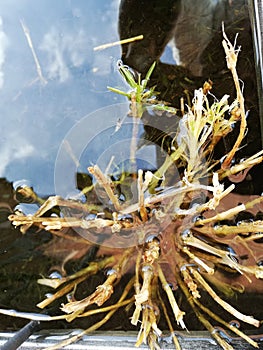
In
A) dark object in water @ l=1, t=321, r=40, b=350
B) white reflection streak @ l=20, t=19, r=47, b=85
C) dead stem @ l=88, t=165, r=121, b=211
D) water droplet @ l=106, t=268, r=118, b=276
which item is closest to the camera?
dead stem @ l=88, t=165, r=121, b=211

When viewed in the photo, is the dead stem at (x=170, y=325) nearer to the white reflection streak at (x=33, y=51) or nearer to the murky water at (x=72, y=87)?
the murky water at (x=72, y=87)

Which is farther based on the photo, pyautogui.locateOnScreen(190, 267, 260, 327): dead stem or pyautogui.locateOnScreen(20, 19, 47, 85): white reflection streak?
pyautogui.locateOnScreen(20, 19, 47, 85): white reflection streak

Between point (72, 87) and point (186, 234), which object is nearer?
point (186, 234)

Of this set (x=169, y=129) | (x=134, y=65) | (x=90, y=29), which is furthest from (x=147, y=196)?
(x=90, y=29)

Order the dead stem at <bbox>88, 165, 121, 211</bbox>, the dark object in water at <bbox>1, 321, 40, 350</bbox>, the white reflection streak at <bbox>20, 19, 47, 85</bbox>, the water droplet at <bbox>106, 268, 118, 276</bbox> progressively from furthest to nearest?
the white reflection streak at <bbox>20, 19, 47, 85</bbox> → the water droplet at <bbox>106, 268, 118, 276</bbox> → the dark object in water at <bbox>1, 321, 40, 350</bbox> → the dead stem at <bbox>88, 165, 121, 211</bbox>

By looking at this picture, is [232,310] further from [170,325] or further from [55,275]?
[55,275]

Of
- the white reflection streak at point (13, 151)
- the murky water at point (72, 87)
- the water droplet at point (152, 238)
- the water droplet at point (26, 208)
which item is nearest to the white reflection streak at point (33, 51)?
the murky water at point (72, 87)

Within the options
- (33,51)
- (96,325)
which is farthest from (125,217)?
(33,51)

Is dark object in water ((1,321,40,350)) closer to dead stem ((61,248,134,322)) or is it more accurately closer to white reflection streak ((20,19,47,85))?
dead stem ((61,248,134,322))

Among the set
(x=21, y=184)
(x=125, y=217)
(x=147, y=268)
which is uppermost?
(x=21, y=184)

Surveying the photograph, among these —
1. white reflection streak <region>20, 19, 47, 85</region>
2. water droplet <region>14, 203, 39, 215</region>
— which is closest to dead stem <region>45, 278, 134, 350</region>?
water droplet <region>14, 203, 39, 215</region>
